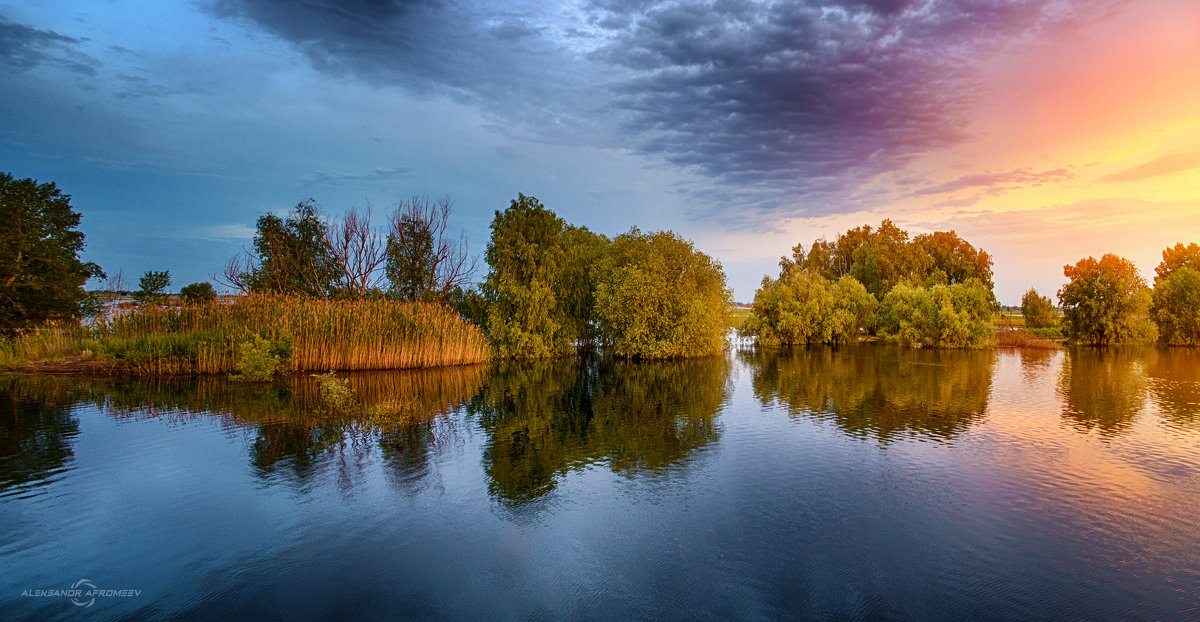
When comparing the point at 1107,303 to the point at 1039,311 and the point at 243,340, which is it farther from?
the point at 243,340

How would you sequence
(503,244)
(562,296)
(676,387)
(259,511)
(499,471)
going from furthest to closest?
(562,296) < (503,244) < (676,387) < (499,471) < (259,511)

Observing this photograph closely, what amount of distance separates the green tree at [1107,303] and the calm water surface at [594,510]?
35.6m

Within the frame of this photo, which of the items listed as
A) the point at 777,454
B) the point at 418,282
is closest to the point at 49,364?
the point at 418,282

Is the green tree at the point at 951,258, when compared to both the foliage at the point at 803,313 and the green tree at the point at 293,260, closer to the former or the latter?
the foliage at the point at 803,313

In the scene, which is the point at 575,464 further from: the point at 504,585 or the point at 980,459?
the point at 980,459

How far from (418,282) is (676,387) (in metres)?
24.5

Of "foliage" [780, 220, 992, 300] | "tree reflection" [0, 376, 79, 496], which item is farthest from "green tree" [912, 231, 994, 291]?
"tree reflection" [0, 376, 79, 496]

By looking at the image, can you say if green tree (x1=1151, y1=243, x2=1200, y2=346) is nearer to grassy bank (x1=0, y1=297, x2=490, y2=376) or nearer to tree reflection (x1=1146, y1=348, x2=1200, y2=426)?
tree reflection (x1=1146, y1=348, x2=1200, y2=426)

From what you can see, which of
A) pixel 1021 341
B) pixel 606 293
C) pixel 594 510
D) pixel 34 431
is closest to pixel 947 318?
pixel 1021 341

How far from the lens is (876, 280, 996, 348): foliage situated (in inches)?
1730

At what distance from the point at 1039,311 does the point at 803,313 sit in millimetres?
33895

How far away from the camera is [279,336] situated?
25.4 m

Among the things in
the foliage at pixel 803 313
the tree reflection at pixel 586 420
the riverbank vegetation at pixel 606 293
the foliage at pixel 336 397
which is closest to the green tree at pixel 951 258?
the foliage at pixel 803 313

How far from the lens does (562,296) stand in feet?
129
